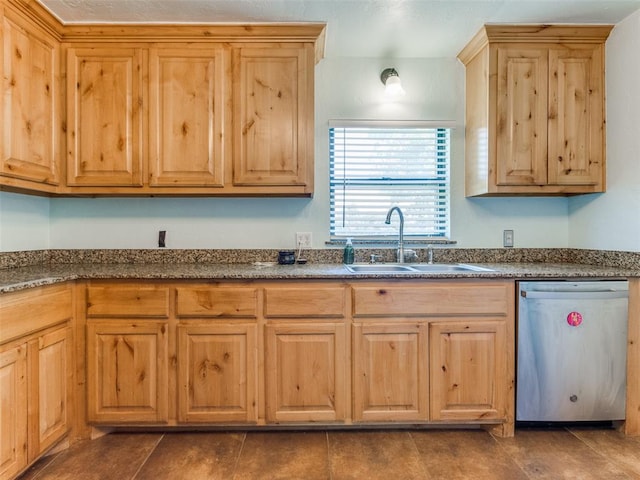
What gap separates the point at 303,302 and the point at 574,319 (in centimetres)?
139

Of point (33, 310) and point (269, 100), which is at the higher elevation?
point (269, 100)

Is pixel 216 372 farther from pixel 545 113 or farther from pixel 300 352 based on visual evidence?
pixel 545 113

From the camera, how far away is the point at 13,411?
1592 mm

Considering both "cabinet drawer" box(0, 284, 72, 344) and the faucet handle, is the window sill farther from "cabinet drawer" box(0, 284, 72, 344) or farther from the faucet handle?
"cabinet drawer" box(0, 284, 72, 344)

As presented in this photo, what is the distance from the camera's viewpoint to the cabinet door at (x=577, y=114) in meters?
2.32

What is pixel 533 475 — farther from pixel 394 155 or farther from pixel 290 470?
pixel 394 155

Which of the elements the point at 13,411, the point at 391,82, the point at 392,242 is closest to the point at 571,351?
the point at 392,242

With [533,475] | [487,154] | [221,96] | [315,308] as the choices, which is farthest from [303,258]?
[533,475]

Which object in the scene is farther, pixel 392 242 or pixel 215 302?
pixel 392 242

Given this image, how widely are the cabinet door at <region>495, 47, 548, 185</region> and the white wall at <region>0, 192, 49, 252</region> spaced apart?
2.81m

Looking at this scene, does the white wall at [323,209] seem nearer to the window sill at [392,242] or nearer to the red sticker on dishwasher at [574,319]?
the window sill at [392,242]

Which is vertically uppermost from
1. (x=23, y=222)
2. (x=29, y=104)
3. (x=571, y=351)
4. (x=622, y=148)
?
(x=29, y=104)

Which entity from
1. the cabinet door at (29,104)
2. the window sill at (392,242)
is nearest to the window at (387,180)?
the window sill at (392,242)

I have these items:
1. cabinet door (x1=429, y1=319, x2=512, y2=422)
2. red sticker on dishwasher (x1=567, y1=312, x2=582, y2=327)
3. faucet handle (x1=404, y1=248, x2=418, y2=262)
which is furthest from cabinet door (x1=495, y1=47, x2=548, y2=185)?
cabinet door (x1=429, y1=319, x2=512, y2=422)
